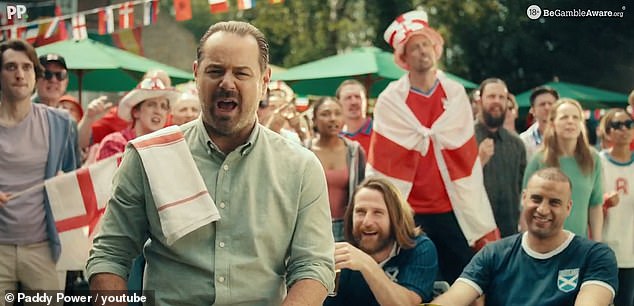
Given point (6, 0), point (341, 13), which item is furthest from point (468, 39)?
point (341, 13)

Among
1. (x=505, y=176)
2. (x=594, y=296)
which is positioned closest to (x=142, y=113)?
(x=505, y=176)

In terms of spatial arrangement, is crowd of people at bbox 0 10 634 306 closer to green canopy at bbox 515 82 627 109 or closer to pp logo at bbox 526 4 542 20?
green canopy at bbox 515 82 627 109

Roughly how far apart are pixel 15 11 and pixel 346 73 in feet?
14.9

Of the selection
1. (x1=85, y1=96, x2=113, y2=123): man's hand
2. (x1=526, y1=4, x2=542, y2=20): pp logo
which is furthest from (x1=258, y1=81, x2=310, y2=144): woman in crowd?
(x1=526, y1=4, x2=542, y2=20): pp logo

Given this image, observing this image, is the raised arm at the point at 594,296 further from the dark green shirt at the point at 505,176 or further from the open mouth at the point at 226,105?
the open mouth at the point at 226,105

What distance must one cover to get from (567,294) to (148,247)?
173cm

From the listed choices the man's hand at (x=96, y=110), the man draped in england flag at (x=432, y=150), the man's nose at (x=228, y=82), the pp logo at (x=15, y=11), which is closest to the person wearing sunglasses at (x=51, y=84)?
the man's hand at (x=96, y=110)

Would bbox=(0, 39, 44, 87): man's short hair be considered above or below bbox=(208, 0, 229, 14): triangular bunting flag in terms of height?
below

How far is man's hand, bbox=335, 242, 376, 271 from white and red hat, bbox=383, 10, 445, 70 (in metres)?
1.48

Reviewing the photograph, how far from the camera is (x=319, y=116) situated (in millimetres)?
4676

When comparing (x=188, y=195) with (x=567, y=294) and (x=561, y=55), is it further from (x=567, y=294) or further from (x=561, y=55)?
(x=561, y=55)

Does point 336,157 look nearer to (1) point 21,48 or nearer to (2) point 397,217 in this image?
(2) point 397,217

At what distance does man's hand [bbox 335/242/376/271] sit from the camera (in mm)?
2874

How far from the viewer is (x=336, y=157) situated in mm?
4551
